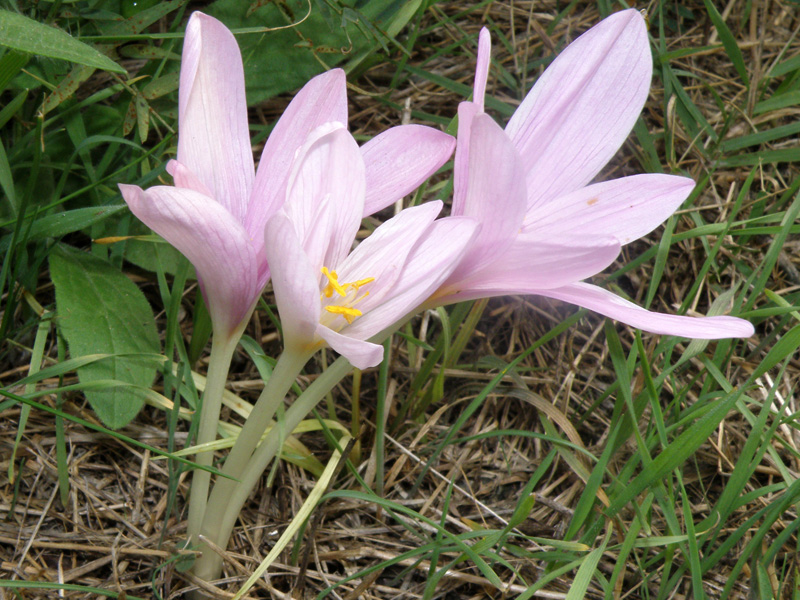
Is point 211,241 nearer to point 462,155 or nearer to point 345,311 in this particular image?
point 345,311

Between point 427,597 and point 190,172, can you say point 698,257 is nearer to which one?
point 427,597

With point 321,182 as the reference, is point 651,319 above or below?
below

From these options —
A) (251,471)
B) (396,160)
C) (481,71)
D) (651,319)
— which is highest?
(481,71)

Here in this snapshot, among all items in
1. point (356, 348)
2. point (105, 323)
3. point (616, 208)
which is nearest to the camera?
point (356, 348)

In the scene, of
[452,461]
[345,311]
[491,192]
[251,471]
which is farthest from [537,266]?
[452,461]

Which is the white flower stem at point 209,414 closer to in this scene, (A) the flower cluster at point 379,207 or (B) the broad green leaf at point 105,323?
(A) the flower cluster at point 379,207

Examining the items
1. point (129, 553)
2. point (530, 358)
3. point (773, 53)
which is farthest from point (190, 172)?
point (773, 53)

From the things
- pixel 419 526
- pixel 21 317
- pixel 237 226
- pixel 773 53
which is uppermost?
pixel 237 226
